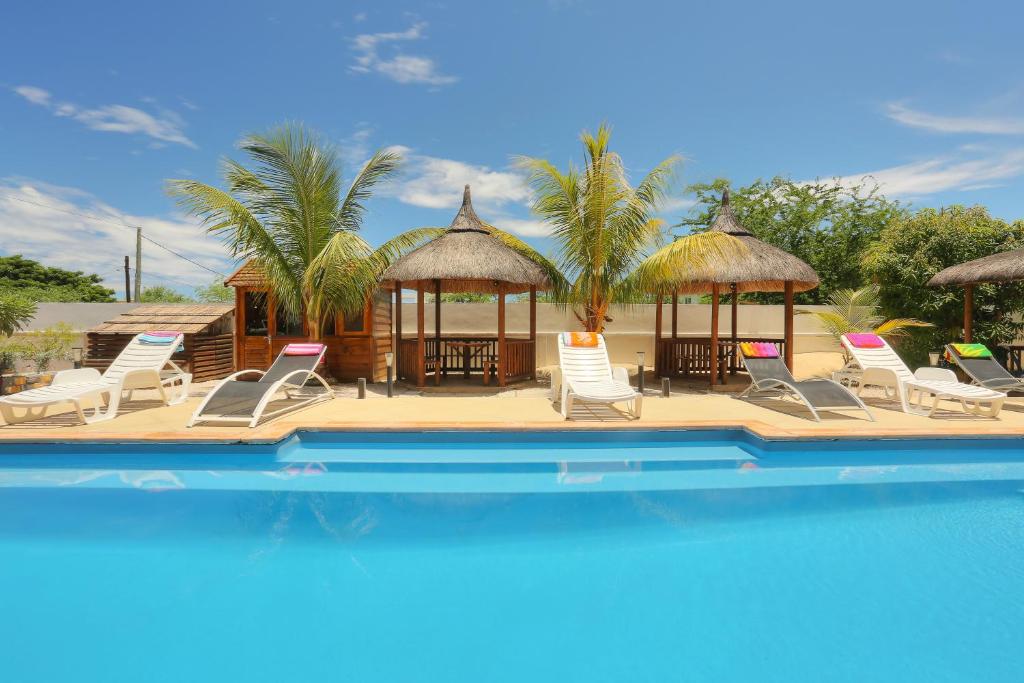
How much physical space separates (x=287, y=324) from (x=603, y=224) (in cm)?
675

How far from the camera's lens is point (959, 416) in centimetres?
626

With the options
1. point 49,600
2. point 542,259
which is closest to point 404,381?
point 542,259

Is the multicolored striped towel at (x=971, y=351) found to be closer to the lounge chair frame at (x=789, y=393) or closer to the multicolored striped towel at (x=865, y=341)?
the multicolored striped towel at (x=865, y=341)

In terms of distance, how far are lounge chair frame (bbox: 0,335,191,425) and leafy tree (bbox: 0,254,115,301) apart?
32186mm

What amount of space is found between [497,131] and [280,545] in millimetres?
16164

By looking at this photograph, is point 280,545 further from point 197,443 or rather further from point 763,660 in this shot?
point 763,660

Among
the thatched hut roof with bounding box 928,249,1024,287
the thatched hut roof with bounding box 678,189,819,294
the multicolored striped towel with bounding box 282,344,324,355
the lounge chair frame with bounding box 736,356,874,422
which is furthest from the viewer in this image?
the thatched hut roof with bounding box 678,189,819,294

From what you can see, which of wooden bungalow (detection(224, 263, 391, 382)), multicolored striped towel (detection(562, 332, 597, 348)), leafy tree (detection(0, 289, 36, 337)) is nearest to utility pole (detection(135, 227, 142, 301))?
leafy tree (detection(0, 289, 36, 337))

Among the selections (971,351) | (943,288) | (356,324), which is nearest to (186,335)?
(356,324)

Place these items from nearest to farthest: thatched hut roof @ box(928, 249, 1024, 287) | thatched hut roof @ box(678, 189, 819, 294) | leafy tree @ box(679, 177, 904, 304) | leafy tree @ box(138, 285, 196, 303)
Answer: thatched hut roof @ box(928, 249, 1024, 287) < thatched hut roof @ box(678, 189, 819, 294) < leafy tree @ box(679, 177, 904, 304) < leafy tree @ box(138, 285, 196, 303)

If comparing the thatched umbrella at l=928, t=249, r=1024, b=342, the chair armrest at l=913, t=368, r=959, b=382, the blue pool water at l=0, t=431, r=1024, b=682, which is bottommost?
the blue pool water at l=0, t=431, r=1024, b=682

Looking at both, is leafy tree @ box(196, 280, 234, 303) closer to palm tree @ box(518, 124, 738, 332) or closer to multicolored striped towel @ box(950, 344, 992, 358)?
palm tree @ box(518, 124, 738, 332)

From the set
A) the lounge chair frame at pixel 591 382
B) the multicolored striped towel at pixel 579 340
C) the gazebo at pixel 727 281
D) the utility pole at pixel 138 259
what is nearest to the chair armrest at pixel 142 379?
the lounge chair frame at pixel 591 382

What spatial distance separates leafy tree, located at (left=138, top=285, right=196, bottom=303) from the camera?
136 ft
